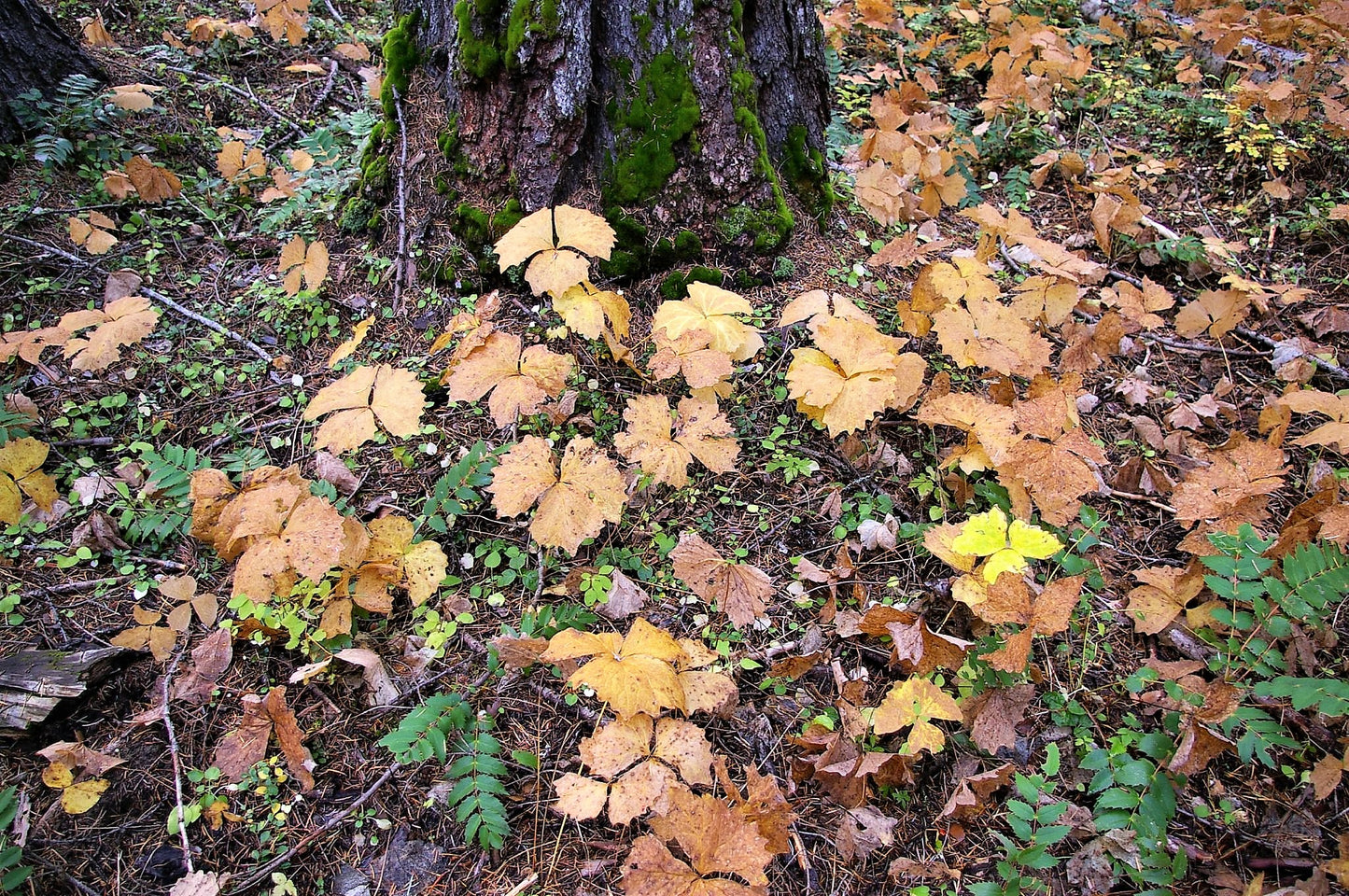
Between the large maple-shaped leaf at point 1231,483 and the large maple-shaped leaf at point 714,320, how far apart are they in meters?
1.48

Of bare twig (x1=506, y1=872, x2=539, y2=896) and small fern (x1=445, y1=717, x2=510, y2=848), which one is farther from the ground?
small fern (x1=445, y1=717, x2=510, y2=848)

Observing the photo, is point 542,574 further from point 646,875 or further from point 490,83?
point 490,83

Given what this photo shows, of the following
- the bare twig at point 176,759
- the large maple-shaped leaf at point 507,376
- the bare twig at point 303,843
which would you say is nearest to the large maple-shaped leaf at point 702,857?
the bare twig at point 303,843

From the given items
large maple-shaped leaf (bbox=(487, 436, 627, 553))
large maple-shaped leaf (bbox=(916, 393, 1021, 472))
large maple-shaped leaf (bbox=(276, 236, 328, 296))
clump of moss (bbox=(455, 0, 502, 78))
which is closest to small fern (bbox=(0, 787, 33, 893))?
large maple-shaped leaf (bbox=(487, 436, 627, 553))

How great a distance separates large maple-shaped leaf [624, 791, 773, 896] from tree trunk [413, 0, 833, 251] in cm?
211

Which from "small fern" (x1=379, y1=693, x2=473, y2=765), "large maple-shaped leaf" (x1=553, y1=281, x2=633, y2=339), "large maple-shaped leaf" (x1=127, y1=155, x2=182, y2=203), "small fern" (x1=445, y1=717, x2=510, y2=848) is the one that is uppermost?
"large maple-shaped leaf" (x1=127, y1=155, x2=182, y2=203)

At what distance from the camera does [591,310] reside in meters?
2.50

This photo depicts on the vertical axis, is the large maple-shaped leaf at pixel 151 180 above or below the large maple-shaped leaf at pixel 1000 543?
above

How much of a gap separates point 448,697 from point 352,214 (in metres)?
2.23

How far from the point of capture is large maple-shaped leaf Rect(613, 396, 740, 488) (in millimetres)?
2336

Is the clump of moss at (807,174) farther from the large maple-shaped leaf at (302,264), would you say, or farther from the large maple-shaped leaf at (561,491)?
the large maple-shaped leaf at (302,264)

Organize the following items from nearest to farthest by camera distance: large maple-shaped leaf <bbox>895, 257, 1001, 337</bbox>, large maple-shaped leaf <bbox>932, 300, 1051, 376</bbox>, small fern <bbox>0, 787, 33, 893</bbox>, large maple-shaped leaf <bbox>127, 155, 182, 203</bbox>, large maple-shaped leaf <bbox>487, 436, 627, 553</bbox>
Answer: small fern <bbox>0, 787, 33, 893</bbox> → large maple-shaped leaf <bbox>487, 436, 627, 553</bbox> → large maple-shaped leaf <bbox>932, 300, 1051, 376</bbox> → large maple-shaped leaf <bbox>895, 257, 1001, 337</bbox> → large maple-shaped leaf <bbox>127, 155, 182, 203</bbox>

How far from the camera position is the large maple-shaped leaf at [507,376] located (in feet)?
7.76

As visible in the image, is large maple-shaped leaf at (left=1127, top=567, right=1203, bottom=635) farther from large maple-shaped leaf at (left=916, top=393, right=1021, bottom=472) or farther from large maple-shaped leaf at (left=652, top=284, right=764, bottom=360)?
large maple-shaped leaf at (left=652, top=284, right=764, bottom=360)
